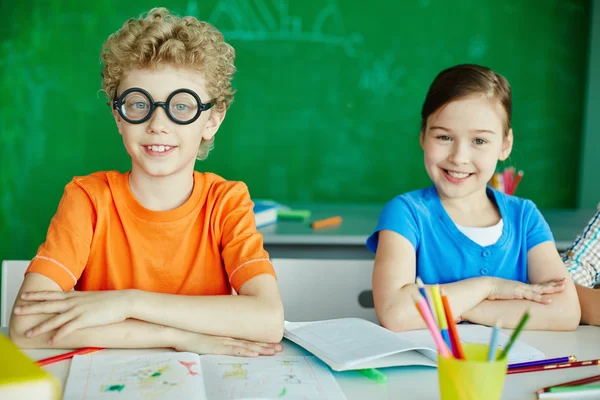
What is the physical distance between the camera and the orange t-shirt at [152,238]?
1.43m

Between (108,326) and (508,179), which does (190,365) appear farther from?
(508,179)

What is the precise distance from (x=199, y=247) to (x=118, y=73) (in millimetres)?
400

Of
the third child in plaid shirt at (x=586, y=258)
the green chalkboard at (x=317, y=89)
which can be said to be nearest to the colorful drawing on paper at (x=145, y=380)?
the third child in plaid shirt at (x=586, y=258)

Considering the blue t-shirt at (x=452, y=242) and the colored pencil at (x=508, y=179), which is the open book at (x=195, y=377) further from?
the colored pencil at (x=508, y=179)

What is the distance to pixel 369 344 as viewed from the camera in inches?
45.8

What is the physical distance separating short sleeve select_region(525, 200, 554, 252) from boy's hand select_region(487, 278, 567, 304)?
6.1 inches

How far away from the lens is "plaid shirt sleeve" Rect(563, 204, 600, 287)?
5.64ft

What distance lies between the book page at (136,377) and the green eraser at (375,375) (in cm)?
26

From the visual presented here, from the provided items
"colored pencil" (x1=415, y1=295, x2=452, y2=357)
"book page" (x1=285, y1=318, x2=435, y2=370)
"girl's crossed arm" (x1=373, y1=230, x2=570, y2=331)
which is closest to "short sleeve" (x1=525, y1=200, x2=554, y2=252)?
"girl's crossed arm" (x1=373, y1=230, x2=570, y2=331)

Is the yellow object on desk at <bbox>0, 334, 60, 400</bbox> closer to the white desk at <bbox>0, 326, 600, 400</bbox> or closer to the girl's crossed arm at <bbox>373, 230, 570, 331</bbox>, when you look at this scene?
the white desk at <bbox>0, 326, 600, 400</bbox>

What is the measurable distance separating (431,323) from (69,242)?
2.79 feet

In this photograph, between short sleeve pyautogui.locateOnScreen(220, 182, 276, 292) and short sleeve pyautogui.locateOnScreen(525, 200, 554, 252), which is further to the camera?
short sleeve pyautogui.locateOnScreen(525, 200, 554, 252)

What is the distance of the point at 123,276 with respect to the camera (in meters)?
1.46

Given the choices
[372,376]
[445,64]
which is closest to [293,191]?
[445,64]
